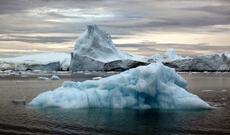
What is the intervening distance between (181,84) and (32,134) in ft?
45.0

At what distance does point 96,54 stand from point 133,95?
7170 centimetres

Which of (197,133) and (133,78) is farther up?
(133,78)

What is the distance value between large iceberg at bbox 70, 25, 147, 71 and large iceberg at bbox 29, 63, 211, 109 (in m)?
66.2

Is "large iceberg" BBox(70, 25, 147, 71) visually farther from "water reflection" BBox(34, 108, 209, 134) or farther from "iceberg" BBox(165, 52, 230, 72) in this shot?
"water reflection" BBox(34, 108, 209, 134)

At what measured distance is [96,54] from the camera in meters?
96.4

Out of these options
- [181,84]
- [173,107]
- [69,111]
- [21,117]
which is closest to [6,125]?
[21,117]

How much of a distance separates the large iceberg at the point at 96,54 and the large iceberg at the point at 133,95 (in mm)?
66188

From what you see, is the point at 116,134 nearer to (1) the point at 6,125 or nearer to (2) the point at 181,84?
(1) the point at 6,125

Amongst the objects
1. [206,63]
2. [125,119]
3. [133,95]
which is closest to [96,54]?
[206,63]

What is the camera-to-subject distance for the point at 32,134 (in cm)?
1692

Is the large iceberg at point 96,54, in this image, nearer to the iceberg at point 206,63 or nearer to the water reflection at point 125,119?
the iceberg at point 206,63

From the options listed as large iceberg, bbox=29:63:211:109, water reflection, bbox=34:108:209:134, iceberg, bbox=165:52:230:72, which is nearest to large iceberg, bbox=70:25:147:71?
iceberg, bbox=165:52:230:72

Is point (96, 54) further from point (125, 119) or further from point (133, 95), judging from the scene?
point (125, 119)

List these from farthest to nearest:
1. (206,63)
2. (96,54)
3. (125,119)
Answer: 1. (206,63)
2. (96,54)
3. (125,119)
